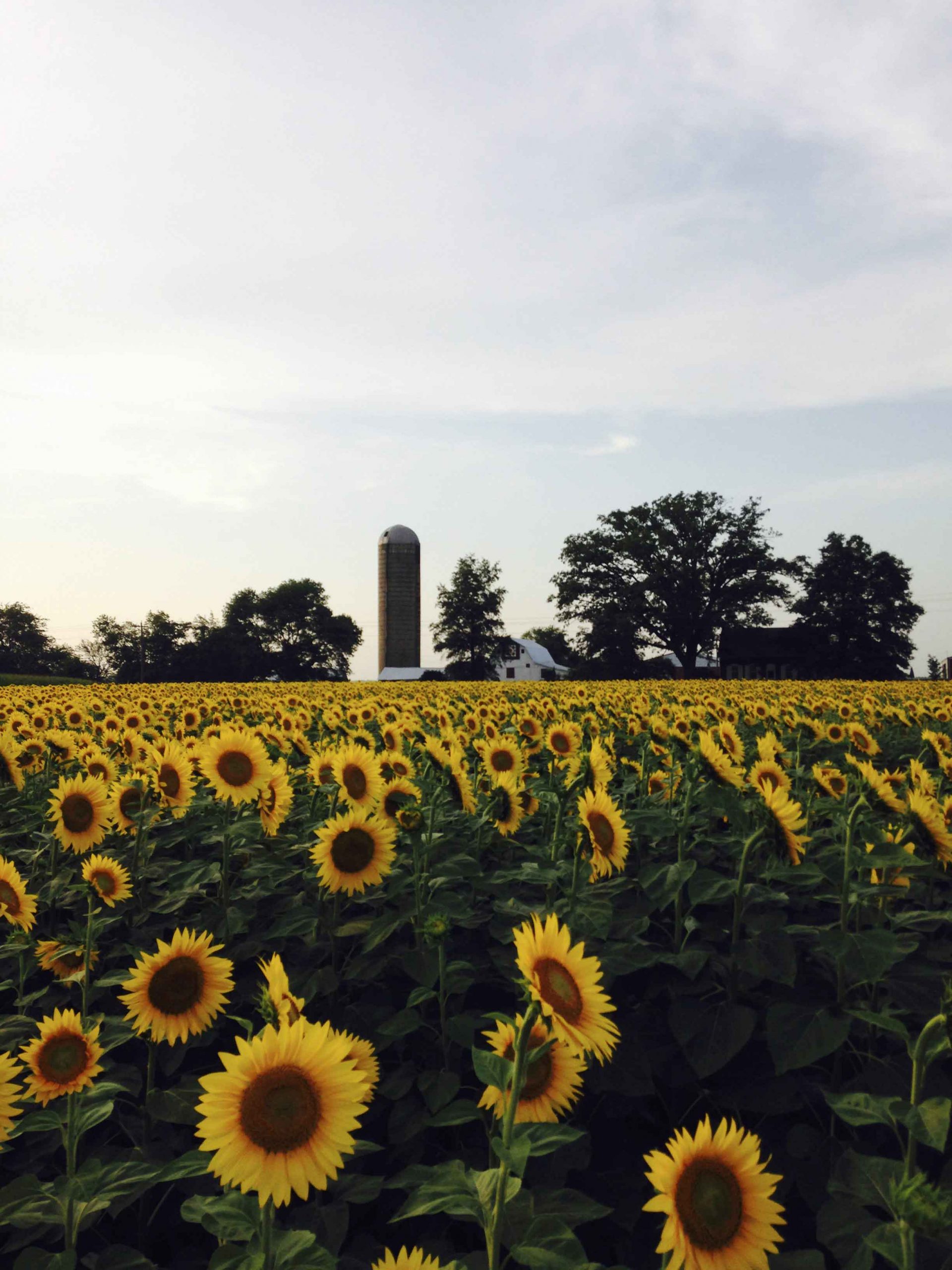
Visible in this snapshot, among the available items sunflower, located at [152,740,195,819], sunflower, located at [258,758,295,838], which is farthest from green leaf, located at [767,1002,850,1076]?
sunflower, located at [152,740,195,819]

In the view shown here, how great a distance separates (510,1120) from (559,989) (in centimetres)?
29

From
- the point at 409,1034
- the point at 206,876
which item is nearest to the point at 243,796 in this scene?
the point at 206,876

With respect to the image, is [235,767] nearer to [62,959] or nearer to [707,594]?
[62,959]

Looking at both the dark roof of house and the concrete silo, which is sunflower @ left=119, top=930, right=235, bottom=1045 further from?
the concrete silo

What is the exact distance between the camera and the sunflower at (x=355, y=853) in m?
3.34

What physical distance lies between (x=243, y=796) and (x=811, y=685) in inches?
762

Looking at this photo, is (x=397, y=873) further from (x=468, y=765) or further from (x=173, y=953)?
(x=468, y=765)

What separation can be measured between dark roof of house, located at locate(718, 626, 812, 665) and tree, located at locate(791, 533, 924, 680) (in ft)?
10.9

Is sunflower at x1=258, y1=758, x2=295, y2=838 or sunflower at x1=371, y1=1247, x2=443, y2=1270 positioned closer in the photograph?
sunflower at x1=371, y1=1247, x2=443, y2=1270

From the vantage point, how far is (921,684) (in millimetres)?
26484

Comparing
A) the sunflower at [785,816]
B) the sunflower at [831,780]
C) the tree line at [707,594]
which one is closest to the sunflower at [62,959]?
the sunflower at [785,816]

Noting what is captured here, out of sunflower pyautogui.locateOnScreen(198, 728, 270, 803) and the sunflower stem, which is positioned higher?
sunflower pyautogui.locateOnScreen(198, 728, 270, 803)

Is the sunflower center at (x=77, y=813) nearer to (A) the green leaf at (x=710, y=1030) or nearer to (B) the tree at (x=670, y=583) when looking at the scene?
(A) the green leaf at (x=710, y=1030)

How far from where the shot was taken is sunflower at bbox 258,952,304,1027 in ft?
5.67
